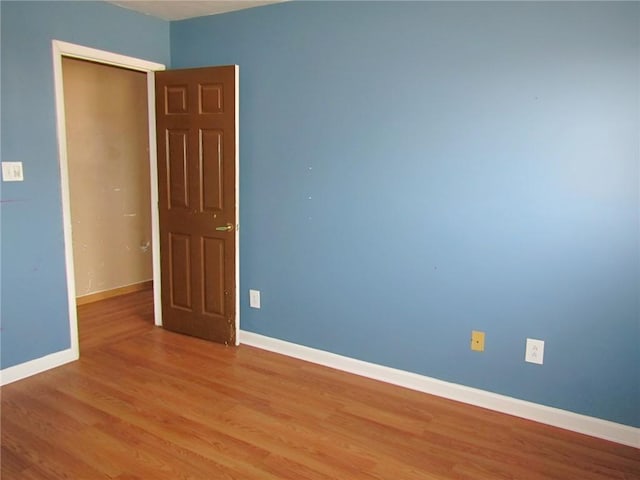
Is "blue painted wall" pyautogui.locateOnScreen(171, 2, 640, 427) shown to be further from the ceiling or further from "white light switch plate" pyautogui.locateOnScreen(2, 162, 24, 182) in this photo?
"white light switch plate" pyautogui.locateOnScreen(2, 162, 24, 182)

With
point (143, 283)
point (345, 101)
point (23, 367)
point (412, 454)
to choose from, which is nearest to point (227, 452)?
point (412, 454)

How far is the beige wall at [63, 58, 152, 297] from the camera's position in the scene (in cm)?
438

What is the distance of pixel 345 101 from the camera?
116 inches

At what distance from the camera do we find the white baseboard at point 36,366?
2.88 meters

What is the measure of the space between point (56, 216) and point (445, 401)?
8.86 feet

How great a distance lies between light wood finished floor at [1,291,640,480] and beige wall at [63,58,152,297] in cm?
169

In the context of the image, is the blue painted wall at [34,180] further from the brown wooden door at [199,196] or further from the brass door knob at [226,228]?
the brass door knob at [226,228]

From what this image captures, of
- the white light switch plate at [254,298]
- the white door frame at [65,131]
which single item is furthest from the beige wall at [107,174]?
the white light switch plate at [254,298]

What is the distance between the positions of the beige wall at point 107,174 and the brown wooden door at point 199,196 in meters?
1.26

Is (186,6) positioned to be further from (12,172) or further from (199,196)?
(12,172)

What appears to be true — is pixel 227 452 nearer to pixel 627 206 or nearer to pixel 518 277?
pixel 518 277

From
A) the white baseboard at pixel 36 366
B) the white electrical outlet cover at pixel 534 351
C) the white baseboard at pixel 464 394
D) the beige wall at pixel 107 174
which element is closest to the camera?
the white baseboard at pixel 464 394

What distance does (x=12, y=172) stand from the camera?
110 inches

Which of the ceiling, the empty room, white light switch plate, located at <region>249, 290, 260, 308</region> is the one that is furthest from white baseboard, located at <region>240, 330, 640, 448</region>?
the ceiling
